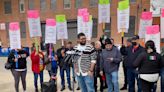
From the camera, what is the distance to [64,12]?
39312 millimetres

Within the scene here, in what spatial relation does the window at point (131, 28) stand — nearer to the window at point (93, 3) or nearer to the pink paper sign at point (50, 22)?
the window at point (93, 3)

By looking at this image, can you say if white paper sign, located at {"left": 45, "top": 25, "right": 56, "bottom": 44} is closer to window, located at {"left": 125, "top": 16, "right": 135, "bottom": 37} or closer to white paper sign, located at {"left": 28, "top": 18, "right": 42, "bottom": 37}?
white paper sign, located at {"left": 28, "top": 18, "right": 42, "bottom": 37}

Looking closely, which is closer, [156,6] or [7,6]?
[156,6]

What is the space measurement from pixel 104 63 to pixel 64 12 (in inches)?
1214

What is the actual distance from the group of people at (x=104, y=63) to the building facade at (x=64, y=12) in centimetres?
2382

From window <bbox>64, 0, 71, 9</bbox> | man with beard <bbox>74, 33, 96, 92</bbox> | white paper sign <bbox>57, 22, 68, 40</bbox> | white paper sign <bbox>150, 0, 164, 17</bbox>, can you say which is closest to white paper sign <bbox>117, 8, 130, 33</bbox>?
white paper sign <bbox>57, 22, 68, 40</bbox>

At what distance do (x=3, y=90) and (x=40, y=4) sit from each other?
29365 millimetres

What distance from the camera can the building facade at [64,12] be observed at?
34.5m

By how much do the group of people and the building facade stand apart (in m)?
23.8

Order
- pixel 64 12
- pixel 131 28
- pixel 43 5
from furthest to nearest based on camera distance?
pixel 43 5
pixel 64 12
pixel 131 28

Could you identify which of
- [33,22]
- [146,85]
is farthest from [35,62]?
[146,85]

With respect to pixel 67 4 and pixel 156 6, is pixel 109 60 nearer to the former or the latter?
pixel 156 6

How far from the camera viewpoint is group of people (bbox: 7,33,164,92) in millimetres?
7238

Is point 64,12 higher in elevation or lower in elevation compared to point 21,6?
lower
